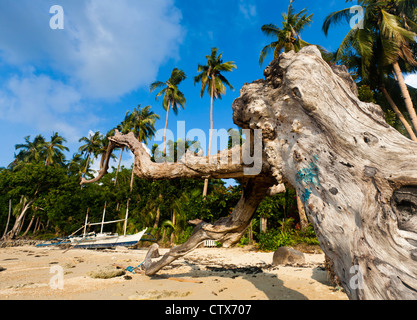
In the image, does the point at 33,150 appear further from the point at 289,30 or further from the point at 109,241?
the point at 289,30

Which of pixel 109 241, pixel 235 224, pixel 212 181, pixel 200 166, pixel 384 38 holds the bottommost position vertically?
pixel 109 241

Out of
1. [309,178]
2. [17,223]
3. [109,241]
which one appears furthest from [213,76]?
[17,223]

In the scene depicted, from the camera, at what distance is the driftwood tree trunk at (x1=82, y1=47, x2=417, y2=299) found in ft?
→ 4.88

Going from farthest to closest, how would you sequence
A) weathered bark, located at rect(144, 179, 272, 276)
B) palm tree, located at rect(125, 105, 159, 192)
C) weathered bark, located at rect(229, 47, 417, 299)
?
palm tree, located at rect(125, 105, 159, 192), weathered bark, located at rect(144, 179, 272, 276), weathered bark, located at rect(229, 47, 417, 299)

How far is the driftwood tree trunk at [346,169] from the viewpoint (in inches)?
58.6

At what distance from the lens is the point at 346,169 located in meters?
1.88

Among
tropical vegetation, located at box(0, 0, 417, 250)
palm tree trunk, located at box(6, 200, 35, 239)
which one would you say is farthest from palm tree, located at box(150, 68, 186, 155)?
palm tree trunk, located at box(6, 200, 35, 239)

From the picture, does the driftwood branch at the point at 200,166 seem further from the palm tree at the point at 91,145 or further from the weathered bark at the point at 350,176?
the palm tree at the point at 91,145

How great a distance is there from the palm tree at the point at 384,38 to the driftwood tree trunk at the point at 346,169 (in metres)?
13.3

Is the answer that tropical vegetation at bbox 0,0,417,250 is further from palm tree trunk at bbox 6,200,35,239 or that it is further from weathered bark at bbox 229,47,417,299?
weathered bark at bbox 229,47,417,299

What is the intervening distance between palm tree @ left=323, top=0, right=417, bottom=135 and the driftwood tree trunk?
43.8 ft

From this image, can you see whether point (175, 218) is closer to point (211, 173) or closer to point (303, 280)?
point (303, 280)

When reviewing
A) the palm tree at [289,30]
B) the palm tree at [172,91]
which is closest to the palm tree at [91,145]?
the palm tree at [172,91]

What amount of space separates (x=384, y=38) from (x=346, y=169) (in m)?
16.7
